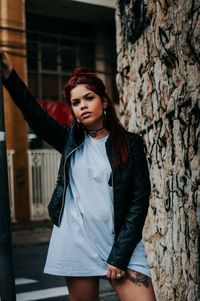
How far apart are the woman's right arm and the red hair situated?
152 millimetres

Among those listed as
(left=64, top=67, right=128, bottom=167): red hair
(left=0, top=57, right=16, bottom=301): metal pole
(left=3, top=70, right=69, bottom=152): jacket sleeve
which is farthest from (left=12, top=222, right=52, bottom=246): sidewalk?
(left=0, top=57, right=16, bottom=301): metal pole

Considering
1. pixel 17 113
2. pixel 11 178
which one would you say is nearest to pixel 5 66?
pixel 17 113

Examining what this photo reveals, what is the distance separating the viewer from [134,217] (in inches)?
104

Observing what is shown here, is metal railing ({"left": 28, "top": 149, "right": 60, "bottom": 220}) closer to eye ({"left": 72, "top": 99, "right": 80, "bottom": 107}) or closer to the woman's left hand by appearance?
eye ({"left": 72, "top": 99, "right": 80, "bottom": 107})

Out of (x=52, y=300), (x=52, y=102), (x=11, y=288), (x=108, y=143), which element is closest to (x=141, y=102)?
(x=108, y=143)

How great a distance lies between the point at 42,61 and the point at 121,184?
50.2 ft

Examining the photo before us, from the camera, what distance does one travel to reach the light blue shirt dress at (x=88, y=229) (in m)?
2.64

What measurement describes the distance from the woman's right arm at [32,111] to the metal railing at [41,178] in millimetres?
13090

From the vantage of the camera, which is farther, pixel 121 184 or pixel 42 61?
pixel 42 61

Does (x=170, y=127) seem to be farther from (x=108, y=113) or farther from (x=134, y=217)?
(x=134, y=217)

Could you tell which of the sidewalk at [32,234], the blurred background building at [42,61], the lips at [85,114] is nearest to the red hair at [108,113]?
the lips at [85,114]

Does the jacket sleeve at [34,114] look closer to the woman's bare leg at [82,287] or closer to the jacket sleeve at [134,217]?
the jacket sleeve at [134,217]

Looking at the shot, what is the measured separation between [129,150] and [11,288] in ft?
2.84

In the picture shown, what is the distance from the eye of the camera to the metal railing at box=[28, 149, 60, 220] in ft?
52.6
